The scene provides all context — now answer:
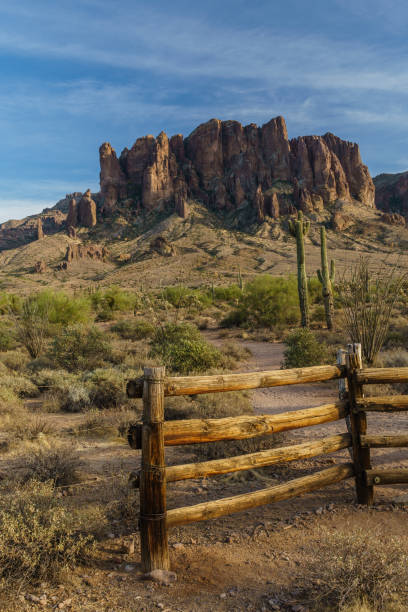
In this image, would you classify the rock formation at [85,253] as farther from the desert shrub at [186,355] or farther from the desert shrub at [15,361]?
the desert shrub at [186,355]

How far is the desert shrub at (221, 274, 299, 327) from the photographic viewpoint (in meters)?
22.7

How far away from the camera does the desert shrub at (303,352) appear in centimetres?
1162

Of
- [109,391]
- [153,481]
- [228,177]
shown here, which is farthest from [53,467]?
[228,177]

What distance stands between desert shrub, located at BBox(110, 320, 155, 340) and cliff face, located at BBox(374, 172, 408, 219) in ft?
421

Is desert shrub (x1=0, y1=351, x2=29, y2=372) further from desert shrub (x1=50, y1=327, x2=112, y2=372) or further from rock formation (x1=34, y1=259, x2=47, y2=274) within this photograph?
rock formation (x1=34, y1=259, x2=47, y2=274)

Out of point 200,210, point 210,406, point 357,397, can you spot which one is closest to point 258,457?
point 357,397

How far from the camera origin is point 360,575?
276 cm

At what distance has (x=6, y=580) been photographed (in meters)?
2.92

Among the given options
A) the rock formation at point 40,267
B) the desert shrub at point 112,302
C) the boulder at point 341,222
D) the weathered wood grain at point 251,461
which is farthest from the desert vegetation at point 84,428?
the boulder at point 341,222

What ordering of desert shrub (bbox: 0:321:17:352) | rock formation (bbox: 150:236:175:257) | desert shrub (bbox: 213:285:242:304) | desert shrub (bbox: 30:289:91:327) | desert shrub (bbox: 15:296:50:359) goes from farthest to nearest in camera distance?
rock formation (bbox: 150:236:175:257)
desert shrub (bbox: 213:285:242:304)
desert shrub (bbox: 30:289:91:327)
desert shrub (bbox: 0:321:17:352)
desert shrub (bbox: 15:296:50:359)

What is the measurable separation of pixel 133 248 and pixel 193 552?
87711 millimetres

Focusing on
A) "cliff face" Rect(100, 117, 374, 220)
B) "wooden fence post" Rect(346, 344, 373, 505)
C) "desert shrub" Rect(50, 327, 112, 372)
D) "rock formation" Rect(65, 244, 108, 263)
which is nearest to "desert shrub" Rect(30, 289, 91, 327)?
"desert shrub" Rect(50, 327, 112, 372)

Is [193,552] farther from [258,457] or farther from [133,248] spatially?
[133,248]

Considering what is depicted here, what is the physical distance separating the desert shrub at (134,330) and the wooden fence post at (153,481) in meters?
14.4
